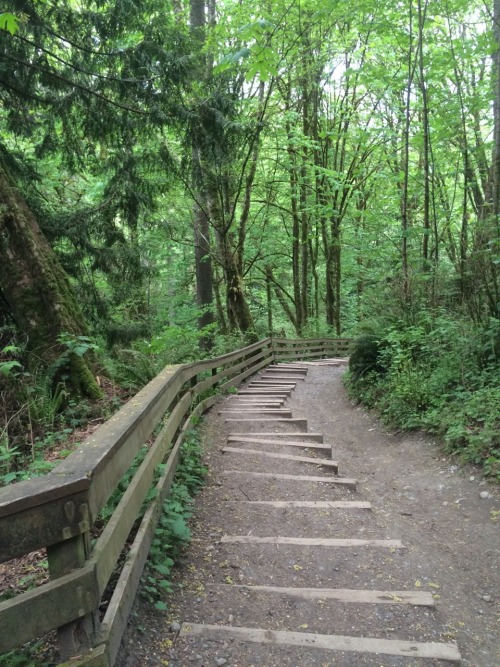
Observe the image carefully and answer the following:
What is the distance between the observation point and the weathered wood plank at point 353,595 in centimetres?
295

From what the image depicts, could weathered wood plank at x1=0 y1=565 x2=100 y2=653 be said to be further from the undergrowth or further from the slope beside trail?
the undergrowth

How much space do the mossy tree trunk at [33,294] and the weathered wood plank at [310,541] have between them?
318 centimetres

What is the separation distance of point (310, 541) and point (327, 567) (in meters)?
0.31

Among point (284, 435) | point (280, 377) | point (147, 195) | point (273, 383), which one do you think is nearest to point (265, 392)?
point (273, 383)

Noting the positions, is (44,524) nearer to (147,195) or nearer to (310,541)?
(310,541)

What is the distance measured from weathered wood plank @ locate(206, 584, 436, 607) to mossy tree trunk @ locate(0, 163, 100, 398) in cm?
379

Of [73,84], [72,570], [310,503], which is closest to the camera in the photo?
[72,570]

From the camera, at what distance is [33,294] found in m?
6.27

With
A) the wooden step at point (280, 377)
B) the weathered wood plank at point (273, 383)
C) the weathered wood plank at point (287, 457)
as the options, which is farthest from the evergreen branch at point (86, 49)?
the wooden step at point (280, 377)

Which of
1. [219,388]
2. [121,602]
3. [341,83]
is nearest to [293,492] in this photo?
[121,602]

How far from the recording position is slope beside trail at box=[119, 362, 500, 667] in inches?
97.6

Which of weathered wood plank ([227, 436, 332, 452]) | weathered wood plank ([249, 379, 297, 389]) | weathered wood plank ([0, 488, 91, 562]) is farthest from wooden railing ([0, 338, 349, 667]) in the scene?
weathered wood plank ([249, 379, 297, 389])

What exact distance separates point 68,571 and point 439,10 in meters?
12.7

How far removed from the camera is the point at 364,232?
21953mm
